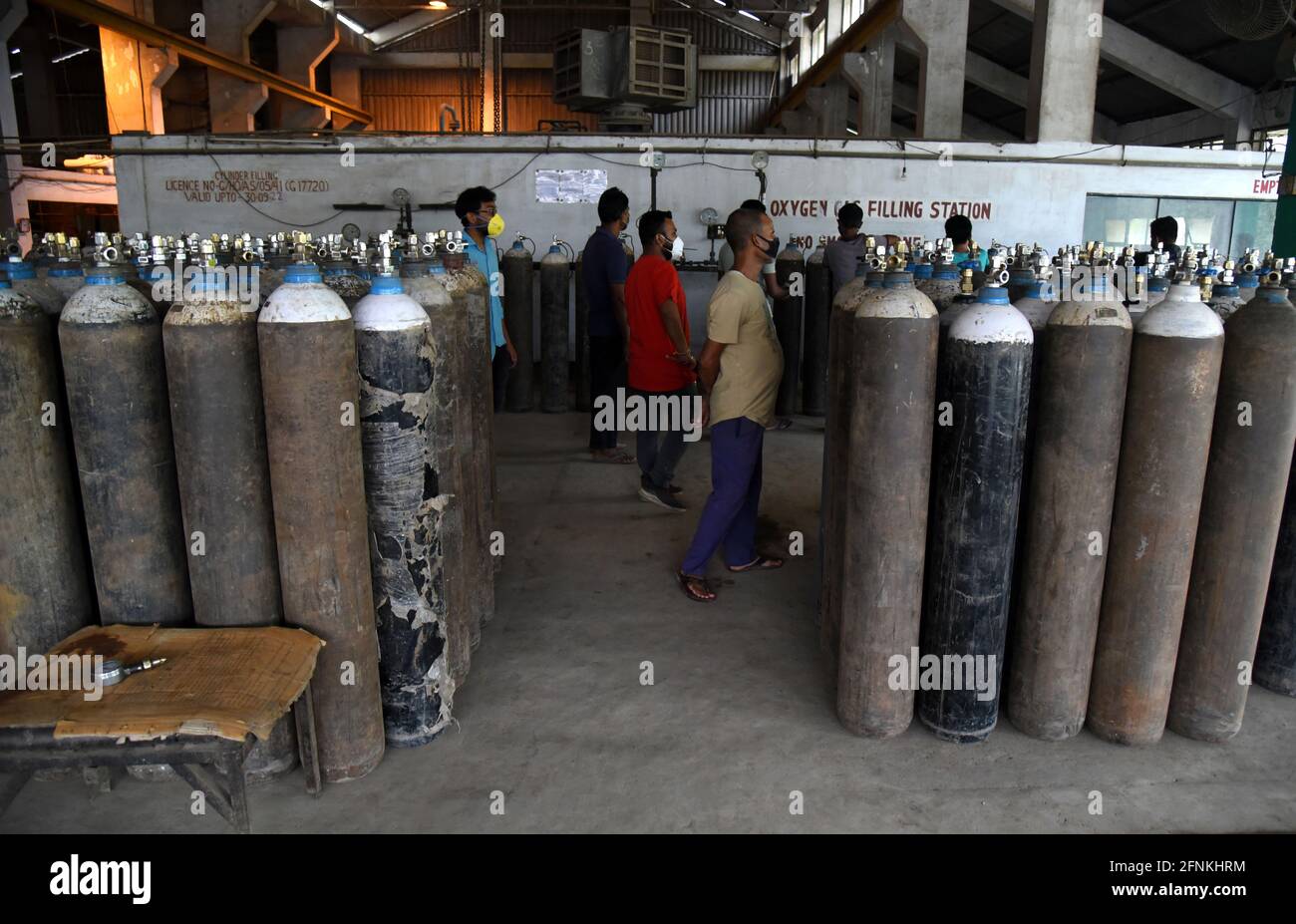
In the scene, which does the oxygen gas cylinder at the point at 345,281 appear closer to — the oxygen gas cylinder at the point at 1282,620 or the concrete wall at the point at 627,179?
the oxygen gas cylinder at the point at 1282,620

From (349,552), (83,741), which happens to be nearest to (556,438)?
(349,552)

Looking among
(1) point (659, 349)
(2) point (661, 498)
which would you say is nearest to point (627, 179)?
(1) point (659, 349)

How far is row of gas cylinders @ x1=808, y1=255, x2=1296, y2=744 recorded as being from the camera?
2.43 metres

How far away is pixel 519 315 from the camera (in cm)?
775

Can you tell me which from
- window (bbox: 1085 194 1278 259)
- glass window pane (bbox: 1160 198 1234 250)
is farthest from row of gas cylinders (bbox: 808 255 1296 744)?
glass window pane (bbox: 1160 198 1234 250)

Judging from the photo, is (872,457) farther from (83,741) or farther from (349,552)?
(83,741)

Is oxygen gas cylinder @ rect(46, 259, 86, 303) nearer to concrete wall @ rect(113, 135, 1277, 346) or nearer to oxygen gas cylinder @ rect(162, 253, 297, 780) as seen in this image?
oxygen gas cylinder @ rect(162, 253, 297, 780)

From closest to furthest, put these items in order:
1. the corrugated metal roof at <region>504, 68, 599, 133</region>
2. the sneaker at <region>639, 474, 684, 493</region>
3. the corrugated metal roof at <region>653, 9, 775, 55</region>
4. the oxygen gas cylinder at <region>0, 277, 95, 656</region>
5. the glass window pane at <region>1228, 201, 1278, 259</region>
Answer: the oxygen gas cylinder at <region>0, 277, 95, 656</region> → the sneaker at <region>639, 474, 684, 493</region> → the glass window pane at <region>1228, 201, 1278, 259</region> → the corrugated metal roof at <region>653, 9, 775, 55</region> → the corrugated metal roof at <region>504, 68, 599, 133</region>

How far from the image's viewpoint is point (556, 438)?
6.75 metres

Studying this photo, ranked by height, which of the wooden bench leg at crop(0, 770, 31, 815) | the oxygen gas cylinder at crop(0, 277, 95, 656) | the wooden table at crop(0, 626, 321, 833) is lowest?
the wooden bench leg at crop(0, 770, 31, 815)

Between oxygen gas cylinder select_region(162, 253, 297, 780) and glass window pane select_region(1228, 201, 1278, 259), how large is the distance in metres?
10.7

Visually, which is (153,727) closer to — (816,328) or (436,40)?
(816,328)

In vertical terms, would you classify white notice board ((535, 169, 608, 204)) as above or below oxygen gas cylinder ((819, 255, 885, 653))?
above
